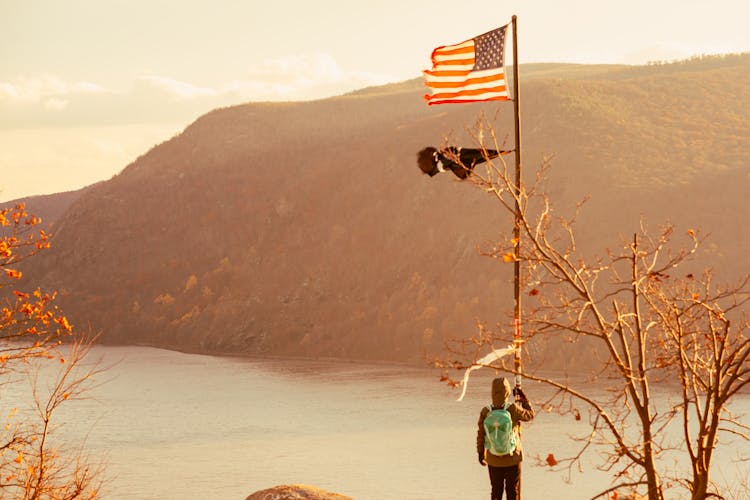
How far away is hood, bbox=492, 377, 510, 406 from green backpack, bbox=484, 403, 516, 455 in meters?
0.09

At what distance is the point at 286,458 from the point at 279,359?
40508 millimetres

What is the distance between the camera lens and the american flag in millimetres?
14477

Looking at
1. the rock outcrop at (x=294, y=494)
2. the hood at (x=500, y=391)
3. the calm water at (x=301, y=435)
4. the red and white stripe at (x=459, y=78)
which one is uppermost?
the red and white stripe at (x=459, y=78)

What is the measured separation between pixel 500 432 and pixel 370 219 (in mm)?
82556

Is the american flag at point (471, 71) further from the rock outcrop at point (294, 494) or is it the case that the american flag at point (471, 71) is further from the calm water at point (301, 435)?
the calm water at point (301, 435)

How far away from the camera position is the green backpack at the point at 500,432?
39.0 feet

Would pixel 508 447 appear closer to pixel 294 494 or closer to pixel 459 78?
pixel 294 494

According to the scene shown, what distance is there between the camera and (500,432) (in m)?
11.9

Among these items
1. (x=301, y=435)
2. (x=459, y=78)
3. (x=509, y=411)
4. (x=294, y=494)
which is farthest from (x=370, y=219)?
(x=509, y=411)

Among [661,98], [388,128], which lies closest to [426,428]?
[661,98]

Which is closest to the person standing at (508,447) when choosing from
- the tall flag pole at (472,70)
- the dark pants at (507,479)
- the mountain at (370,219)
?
the dark pants at (507,479)

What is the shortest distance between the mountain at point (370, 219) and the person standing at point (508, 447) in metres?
50.9

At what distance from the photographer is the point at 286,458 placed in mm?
40094

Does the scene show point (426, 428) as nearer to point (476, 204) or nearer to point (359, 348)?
point (359, 348)
